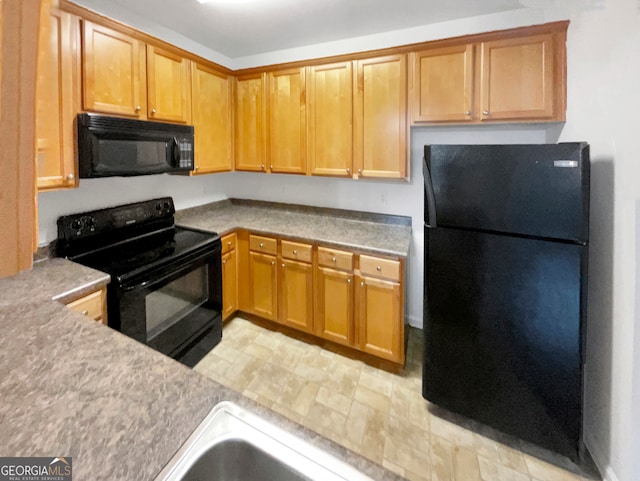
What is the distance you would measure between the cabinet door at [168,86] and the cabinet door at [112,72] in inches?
2.2

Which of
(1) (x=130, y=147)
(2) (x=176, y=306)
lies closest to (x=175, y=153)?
(1) (x=130, y=147)

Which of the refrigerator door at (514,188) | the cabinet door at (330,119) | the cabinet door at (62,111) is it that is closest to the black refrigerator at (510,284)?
the refrigerator door at (514,188)

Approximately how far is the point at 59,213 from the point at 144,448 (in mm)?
2028

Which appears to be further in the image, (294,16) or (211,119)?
(211,119)

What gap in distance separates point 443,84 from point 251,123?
1710mm

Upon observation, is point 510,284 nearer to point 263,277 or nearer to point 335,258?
point 335,258

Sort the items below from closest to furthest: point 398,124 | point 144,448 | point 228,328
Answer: point 144,448 → point 398,124 → point 228,328

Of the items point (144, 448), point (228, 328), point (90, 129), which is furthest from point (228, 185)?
point (144, 448)

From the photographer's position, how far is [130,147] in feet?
6.60

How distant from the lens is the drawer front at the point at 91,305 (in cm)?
156

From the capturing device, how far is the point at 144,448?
650mm

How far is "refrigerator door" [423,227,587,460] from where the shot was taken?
1556 mm

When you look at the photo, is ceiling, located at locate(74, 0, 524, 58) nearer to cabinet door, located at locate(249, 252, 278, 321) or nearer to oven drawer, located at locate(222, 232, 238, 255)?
oven drawer, located at locate(222, 232, 238, 255)

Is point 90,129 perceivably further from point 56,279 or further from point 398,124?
point 398,124
